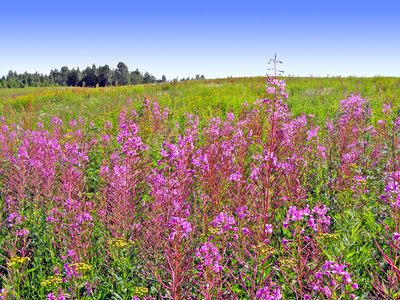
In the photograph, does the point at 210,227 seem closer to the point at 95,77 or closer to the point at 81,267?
the point at 81,267

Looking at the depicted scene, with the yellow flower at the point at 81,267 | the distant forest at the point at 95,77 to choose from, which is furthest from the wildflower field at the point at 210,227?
the distant forest at the point at 95,77

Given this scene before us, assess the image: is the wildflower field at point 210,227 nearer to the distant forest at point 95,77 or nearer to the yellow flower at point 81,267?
the yellow flower at point 81,267

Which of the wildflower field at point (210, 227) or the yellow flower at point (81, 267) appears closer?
the wildflower field at point (210, 227)

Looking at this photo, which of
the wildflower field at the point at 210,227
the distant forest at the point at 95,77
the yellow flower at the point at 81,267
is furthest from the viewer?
the distant forest at the point at 95,77

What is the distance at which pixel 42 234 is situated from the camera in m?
3.32

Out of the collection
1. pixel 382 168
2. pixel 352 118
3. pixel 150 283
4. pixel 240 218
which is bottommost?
pixel 150 283

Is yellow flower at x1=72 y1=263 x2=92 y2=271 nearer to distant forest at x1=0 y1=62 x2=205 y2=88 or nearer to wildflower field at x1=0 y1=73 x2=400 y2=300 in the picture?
wildflower field at x1=0 y1=73 x2=400 y2=300

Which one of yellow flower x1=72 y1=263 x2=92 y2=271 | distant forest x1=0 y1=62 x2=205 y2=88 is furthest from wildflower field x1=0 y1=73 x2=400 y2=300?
distant forest x1=0 y1=62 x2=205 y2=88

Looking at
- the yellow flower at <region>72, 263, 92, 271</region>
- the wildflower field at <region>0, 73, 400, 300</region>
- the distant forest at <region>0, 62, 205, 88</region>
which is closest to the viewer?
the wildflower field at <region>0, 73, 400, 300</region>

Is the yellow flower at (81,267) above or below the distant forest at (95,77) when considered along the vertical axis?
below

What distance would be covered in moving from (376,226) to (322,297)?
1.61 m

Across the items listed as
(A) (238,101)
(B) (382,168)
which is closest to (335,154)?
(B) (382,168)

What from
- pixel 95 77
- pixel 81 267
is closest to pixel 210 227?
pixel 81 267

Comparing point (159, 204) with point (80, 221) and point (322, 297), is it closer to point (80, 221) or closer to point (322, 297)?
point (80, 221)
